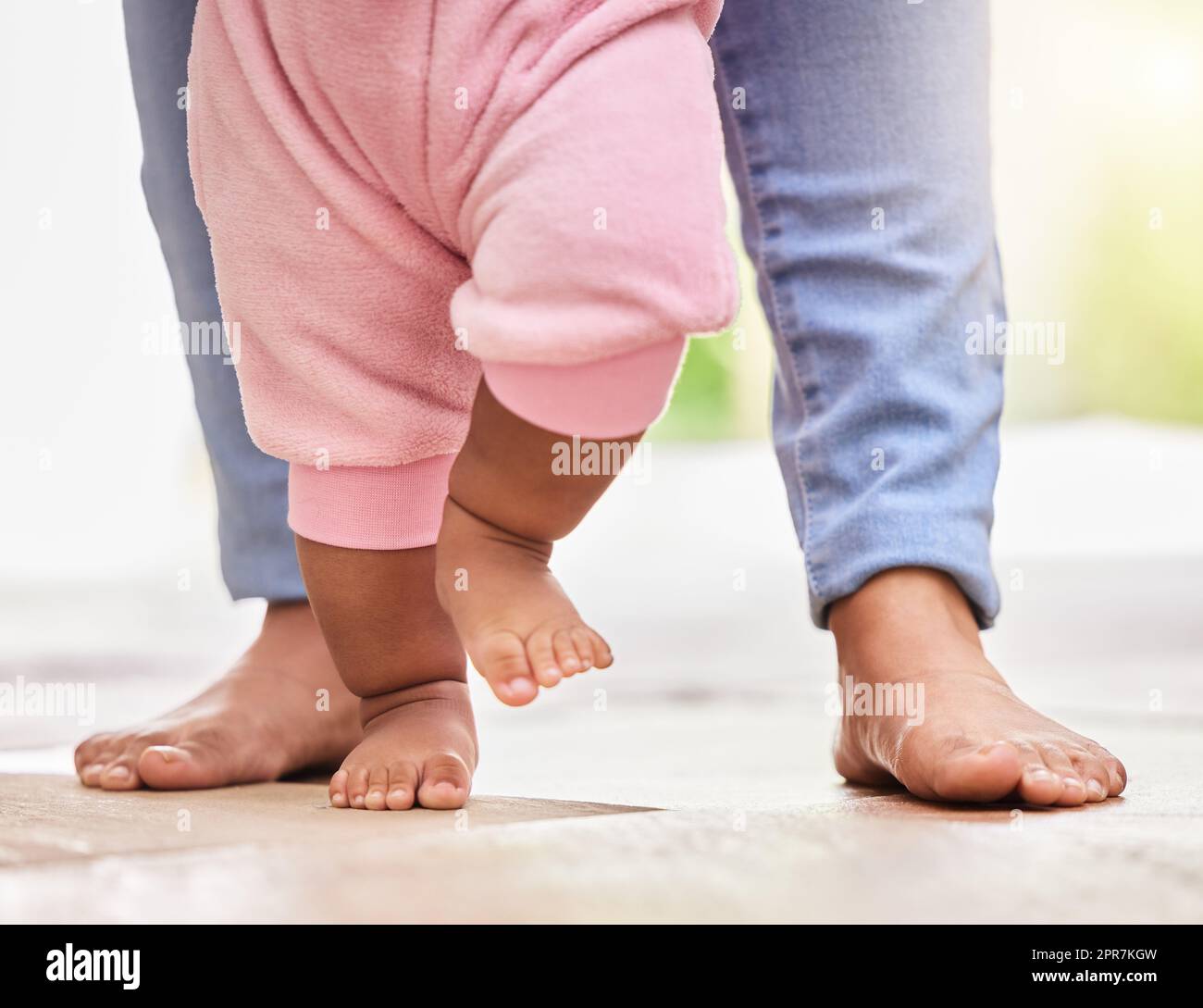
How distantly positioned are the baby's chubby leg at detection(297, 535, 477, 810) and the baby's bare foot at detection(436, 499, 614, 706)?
9 centimetres

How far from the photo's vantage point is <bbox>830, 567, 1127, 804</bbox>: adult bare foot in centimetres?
71

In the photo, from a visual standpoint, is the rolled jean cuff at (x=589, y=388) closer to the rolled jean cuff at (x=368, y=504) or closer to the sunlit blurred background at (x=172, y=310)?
the rolled jean cuff at (x=368, y=504)

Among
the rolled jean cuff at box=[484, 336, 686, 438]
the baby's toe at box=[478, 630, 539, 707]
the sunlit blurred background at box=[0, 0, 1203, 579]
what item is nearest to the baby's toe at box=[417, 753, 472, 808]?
the baby's toe at box=[478, 630, 539, 707]

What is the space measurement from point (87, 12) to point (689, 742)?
2.01 meters

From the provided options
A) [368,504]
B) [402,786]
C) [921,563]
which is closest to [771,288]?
[921,563]

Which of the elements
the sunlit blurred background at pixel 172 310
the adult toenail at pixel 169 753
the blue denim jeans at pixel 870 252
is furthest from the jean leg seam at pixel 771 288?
the sunlit blurred background at pixel 172 310

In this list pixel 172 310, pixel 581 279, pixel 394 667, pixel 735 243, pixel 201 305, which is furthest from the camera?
pixel 735 243

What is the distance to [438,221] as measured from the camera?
0.75 metres

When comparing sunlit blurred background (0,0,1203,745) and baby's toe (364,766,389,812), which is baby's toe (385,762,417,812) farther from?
sunlit blurred background (0,0,1203,745)

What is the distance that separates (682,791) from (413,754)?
0.61ft

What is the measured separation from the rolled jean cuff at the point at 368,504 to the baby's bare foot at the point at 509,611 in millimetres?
76

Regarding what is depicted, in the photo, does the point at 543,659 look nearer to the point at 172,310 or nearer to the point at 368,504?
the point at 368,504

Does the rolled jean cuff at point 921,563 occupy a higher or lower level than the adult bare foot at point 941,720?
higher

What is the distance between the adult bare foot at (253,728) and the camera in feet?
3.01
